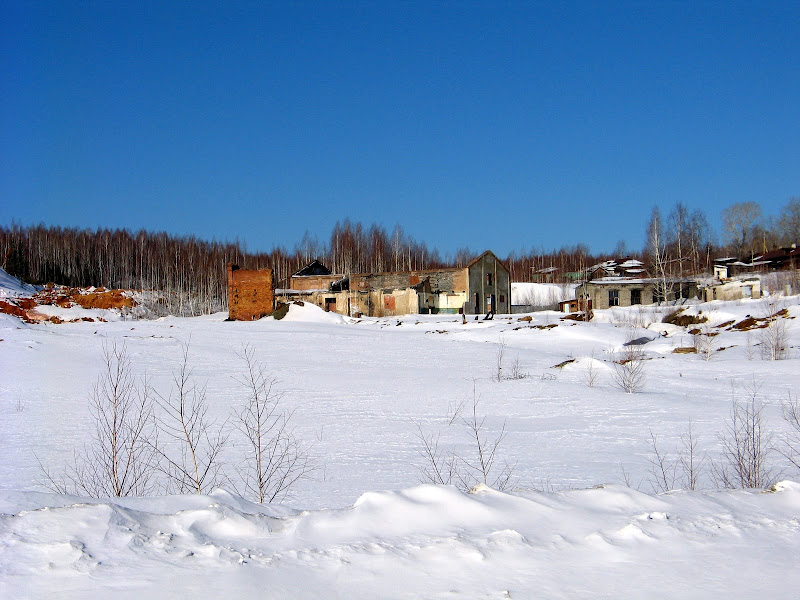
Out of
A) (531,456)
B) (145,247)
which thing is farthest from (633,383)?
(145,247)

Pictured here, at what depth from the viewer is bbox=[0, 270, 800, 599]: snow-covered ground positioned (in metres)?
2.80

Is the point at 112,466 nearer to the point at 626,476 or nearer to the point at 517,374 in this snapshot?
the point at 626,476

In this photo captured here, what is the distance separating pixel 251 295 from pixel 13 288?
2537cm

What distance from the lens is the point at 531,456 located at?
347 inches

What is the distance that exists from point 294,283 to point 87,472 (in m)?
44.4

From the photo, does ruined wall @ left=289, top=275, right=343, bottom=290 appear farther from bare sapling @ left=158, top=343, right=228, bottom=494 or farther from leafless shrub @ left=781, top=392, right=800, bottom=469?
leafless shrub @ left=781, top=392, right=800, bottom=469

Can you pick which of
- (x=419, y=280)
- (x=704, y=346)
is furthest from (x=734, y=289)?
(x=704, y=346)

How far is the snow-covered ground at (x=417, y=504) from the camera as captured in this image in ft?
9.19

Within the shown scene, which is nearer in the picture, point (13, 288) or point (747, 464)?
point (747, 464)

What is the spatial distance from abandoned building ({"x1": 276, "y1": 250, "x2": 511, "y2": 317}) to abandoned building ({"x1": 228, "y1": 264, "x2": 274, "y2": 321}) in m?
4.22

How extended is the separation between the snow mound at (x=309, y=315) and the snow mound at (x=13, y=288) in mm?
25006

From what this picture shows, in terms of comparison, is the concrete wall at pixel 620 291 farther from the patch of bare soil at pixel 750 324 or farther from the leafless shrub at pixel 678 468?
the leafless shrub at pixel 678 468

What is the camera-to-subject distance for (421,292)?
44.4 meters

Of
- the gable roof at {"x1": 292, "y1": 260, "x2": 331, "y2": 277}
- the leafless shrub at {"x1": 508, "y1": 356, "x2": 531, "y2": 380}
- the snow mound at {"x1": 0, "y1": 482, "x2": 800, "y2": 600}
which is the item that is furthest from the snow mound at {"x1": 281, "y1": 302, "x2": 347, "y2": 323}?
the snow mound at {"x1": 0, "y1": 482, "x2": 800, "y2": 600}
